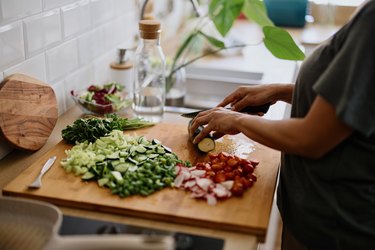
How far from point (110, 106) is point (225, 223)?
2.28 feet

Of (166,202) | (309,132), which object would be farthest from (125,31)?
(309,132)

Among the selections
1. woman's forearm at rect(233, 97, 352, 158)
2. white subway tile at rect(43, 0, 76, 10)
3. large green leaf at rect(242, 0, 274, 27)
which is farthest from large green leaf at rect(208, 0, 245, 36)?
woman's forearm at rect(233, 97, 352, 158)

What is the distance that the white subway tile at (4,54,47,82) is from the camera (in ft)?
4.27

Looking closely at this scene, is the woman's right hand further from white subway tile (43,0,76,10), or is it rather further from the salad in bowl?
white subway tile (43,0,76,10)

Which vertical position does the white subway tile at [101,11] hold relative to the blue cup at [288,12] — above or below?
above

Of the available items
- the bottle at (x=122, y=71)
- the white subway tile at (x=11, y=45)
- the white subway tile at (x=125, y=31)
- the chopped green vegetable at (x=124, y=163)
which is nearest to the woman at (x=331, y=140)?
the chopped green vegetable at (x=124, y=163)

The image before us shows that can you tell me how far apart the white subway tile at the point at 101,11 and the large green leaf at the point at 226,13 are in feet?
1.19

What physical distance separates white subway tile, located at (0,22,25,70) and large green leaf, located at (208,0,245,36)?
28.8 inches

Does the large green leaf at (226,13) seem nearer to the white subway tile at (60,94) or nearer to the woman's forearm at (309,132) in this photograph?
the white subway tile at (60,94)

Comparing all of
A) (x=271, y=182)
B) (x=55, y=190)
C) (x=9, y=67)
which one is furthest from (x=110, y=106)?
(x=271, y=182)

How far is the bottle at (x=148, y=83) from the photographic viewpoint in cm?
158

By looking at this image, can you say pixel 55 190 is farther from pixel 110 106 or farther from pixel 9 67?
pixel 110 106

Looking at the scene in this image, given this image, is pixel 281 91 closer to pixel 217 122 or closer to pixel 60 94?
pixel 217 122

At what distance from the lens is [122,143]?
132 centimetres
